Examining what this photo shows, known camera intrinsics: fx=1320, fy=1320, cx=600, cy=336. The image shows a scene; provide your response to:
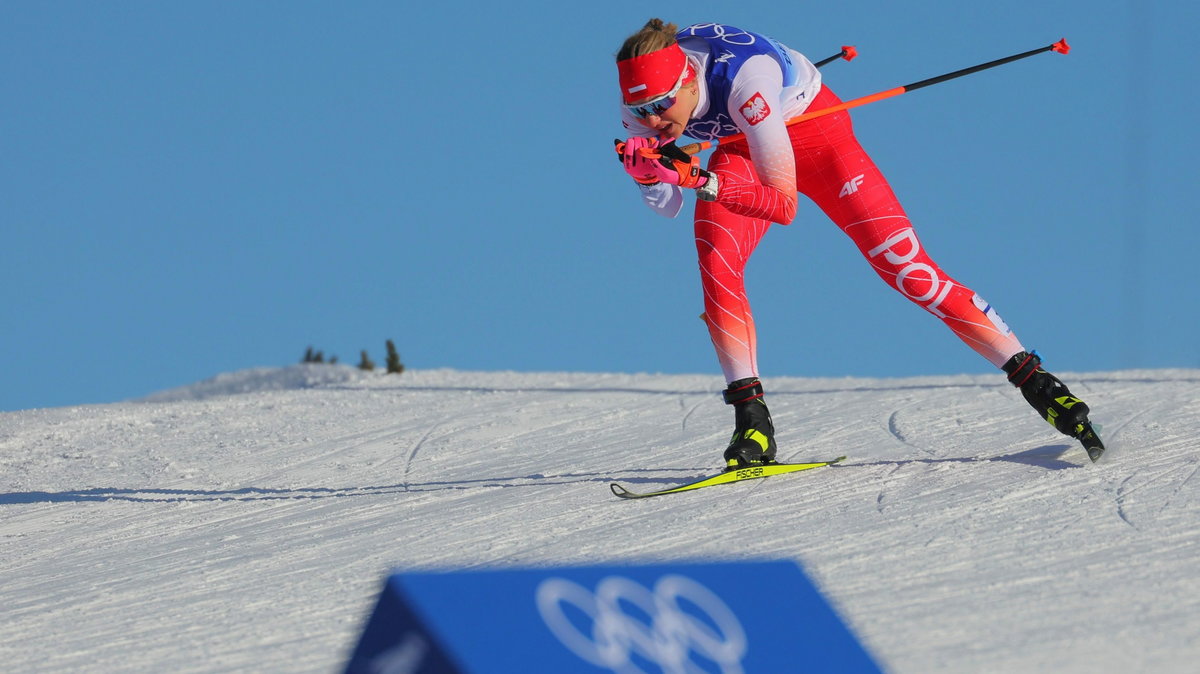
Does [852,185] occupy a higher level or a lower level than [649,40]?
lower

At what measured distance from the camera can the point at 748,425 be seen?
4488mm

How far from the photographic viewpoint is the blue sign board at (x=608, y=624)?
2.21 metres

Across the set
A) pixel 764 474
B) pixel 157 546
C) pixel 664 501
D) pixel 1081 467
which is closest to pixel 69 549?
pixel 157 546

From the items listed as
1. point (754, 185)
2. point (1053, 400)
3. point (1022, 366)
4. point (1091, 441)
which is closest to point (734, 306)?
point (754, 185)

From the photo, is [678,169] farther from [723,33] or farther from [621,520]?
[621,520]

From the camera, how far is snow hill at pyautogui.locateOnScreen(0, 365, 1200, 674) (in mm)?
3014

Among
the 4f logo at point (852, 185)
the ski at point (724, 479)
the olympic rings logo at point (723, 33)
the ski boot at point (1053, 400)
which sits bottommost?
the ski boot at point (1053, 400)

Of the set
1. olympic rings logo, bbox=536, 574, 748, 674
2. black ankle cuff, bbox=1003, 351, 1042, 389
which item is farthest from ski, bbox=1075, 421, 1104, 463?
olympic rings logo, bbox=536, 574, 748, 674

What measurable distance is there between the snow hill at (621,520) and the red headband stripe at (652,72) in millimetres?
1333

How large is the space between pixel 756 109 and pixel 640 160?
1.37 ft

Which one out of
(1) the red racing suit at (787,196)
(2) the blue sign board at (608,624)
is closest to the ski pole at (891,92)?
(1) the red racing suit at (787,196)

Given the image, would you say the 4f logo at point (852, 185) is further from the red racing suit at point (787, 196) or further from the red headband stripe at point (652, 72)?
the red headband stripe at point (652, 72)

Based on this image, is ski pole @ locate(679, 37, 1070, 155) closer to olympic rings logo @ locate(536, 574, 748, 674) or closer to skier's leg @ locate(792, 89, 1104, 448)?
skier's leg @ locate(792, 89, 1104, 448)

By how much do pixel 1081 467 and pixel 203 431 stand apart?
5075 millimetres
